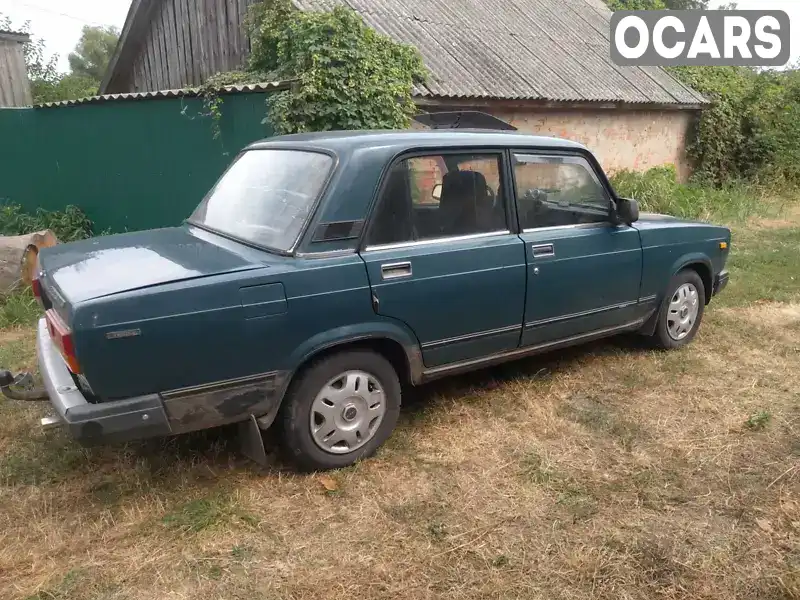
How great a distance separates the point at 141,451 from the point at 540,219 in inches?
109

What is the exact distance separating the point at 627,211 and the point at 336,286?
7.57ft

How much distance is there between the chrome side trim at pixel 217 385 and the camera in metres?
2.99

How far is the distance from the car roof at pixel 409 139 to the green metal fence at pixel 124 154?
3.60m

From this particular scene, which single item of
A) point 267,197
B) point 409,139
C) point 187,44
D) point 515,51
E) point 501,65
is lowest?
point 267,197

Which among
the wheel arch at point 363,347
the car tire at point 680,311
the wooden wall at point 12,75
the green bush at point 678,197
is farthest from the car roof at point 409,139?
the wooden wall at point 12,75

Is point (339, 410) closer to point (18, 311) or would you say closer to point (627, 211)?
point (627, 211)

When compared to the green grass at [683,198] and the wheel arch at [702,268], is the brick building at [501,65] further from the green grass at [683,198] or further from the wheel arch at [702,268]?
the wheel arch at [702,268]

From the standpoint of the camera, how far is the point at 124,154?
930 cm

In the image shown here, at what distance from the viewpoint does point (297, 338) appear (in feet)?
10.6

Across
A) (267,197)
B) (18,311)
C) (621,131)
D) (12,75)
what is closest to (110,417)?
(267,197)

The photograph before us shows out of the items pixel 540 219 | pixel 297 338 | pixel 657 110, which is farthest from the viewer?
pixel 657 110

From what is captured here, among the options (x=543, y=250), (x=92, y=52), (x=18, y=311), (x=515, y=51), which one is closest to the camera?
(x=543, y=250)

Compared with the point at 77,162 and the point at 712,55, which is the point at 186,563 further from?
the point at 712,55

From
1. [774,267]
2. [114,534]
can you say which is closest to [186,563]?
[114,534]
